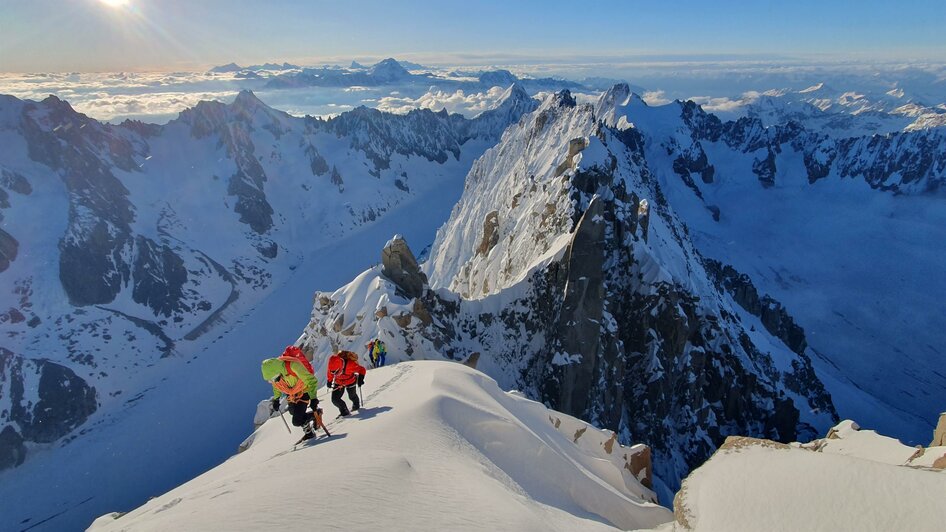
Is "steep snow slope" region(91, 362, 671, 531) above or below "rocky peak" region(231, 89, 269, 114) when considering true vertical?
below

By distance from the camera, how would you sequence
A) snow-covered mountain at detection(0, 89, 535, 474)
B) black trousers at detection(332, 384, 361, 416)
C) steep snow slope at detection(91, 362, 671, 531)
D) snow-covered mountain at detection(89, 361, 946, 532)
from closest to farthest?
steep snow slope at detection(91, 362, 671, 531) < snow-covered mountain at detection(89, 361, 946, 532) < black trousers at detection(332, 384, 361, 416) < snow-covered mountain at detection(0, 89, 535, 474)

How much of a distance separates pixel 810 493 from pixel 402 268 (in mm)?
35263

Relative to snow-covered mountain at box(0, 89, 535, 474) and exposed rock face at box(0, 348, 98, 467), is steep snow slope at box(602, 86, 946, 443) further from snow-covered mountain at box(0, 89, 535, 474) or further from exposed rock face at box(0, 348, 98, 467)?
exposed rock face at box(0, 348, 98, 467)

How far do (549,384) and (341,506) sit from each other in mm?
34453

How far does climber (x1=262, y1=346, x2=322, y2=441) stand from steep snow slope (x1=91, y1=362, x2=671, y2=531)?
3.87ft

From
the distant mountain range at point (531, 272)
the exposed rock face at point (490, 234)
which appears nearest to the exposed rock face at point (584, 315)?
the distant mountain range at point (531, 272)

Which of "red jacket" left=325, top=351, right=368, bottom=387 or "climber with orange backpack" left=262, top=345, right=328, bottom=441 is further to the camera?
"red jacket" left=325, top=351, right=368, bottom=387

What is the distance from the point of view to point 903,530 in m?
10.0

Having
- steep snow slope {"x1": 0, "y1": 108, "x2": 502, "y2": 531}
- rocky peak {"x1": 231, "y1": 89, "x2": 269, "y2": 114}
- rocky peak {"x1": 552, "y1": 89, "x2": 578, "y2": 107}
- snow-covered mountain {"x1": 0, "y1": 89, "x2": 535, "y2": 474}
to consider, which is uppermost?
rocky peak {"x1": 231, "y1": 89, "x2": 269, "y2": 114}

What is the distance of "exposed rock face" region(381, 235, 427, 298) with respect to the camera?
43.0 meters

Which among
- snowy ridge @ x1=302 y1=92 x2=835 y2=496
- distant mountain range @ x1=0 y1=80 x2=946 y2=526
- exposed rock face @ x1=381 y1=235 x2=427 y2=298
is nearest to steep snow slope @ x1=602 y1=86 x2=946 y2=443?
distant mountain range @ x1=0 y1=80 x2=946 y2=526

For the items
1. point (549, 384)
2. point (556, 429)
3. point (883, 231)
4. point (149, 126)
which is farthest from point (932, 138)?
point (149, 126)

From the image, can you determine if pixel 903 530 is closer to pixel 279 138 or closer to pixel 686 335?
pixel 686 335

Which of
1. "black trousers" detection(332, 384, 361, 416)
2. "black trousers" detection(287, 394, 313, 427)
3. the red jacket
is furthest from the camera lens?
"black trousers" detection(332, 384, 361, 416)
